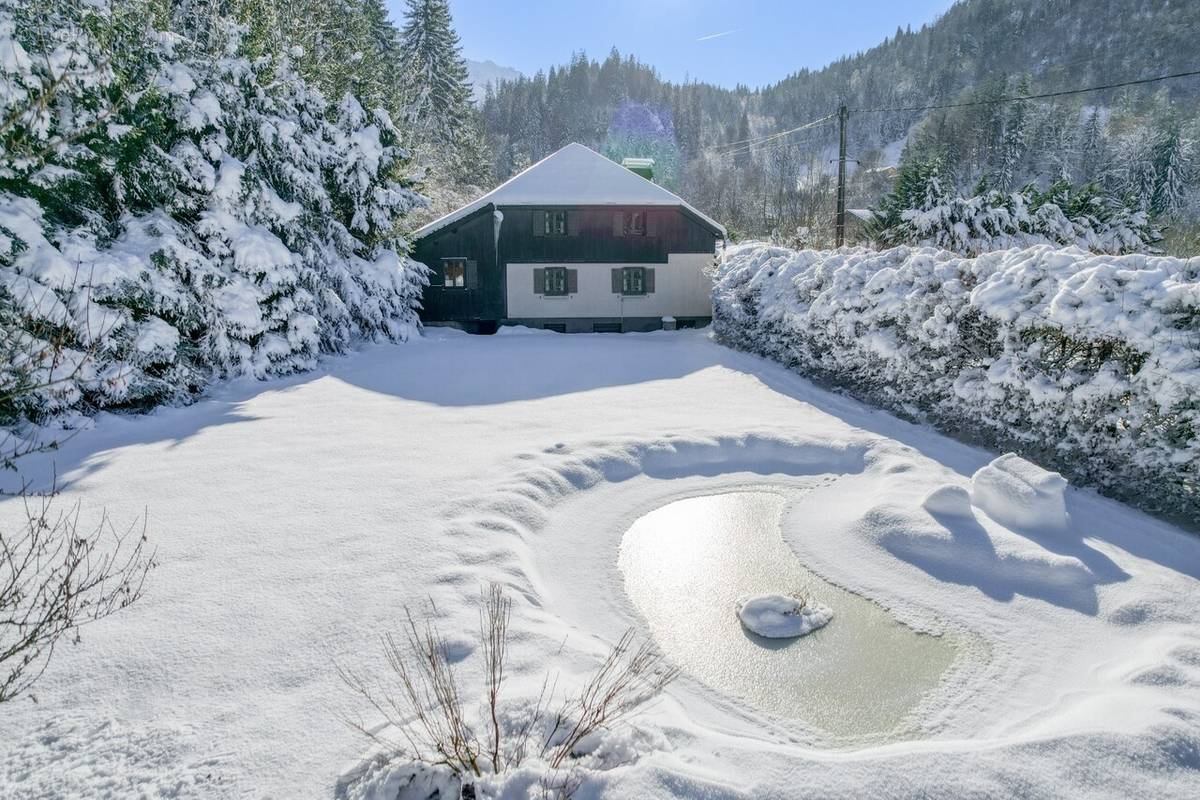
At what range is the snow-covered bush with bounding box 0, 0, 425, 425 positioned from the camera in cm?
1077

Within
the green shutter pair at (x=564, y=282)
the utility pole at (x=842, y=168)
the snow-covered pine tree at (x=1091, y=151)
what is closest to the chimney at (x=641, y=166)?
the green shutter pair at (x=564, y=282)

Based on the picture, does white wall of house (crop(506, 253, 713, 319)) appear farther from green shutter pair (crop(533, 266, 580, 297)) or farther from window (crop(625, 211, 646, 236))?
window (crop(625, 211, 646, 236))

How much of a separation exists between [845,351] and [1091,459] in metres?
5.73

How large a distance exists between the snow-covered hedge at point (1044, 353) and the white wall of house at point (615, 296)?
1262 centimetres

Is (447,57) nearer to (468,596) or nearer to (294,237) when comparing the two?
(294,237)

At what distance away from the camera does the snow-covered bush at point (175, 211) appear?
35.3 feet

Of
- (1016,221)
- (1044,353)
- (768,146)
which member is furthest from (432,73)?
(768,146)

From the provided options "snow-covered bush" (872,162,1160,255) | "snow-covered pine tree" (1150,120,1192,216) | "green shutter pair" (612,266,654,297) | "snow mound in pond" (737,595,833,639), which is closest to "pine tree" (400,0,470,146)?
"green shutter pair" (612,266,654,297)

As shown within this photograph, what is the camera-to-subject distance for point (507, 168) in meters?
82.8

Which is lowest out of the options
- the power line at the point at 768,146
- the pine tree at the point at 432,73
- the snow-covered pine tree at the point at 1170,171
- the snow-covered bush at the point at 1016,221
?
the snow-covered bush at the point at 1016,221

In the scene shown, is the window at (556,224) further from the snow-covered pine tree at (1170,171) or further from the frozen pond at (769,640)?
the snow-covered pine tree at (1170,171)

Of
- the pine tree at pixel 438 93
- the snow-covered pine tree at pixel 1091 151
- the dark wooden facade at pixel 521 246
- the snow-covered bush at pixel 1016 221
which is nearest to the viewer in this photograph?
the snow-covered bush at pixel 1016 221

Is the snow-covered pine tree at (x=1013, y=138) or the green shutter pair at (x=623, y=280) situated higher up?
the snow-covered pine tree at (x=1013, y=138)

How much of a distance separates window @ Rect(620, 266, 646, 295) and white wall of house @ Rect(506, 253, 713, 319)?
0.84 feet
